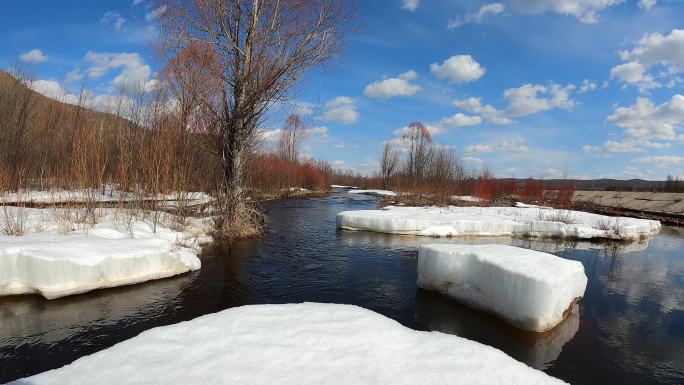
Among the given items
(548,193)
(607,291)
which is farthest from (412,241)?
(548,193)

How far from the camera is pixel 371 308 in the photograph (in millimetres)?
6320

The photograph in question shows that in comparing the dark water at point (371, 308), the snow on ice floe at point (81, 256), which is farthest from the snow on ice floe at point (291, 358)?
the snow on ice floe at point (81, 256)

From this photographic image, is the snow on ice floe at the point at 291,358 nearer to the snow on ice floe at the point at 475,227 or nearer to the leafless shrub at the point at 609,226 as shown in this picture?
the snow on ice floe at the point at 475,227

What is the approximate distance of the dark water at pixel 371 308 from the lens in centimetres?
469

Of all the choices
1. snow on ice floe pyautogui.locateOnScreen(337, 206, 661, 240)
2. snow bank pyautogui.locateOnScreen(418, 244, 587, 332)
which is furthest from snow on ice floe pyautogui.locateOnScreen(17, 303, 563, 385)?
snow on ice floe pyautogui.locateOnScreen(337, 206, 661, 240)

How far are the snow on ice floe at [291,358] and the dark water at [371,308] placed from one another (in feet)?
5.49

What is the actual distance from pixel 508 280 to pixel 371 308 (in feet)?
7.51

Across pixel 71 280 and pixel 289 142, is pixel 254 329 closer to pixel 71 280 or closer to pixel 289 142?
pixel 71 280

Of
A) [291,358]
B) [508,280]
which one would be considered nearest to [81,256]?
[291,358]

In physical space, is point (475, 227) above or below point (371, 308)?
above

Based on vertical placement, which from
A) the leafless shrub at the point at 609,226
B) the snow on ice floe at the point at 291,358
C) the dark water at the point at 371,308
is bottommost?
the dark water at the point at 371,308

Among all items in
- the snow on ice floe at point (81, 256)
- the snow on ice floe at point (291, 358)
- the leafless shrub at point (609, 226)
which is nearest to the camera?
the snow on ice floe at point (291, 358)

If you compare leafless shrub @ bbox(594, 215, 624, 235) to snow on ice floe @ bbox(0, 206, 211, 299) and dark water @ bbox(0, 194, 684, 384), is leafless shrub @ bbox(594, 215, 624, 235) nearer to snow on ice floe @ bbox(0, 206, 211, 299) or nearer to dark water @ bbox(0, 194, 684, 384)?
dark water @ bbox(0, 194, 684, 384)

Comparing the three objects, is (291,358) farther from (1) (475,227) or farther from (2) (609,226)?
(2) (609,226)
